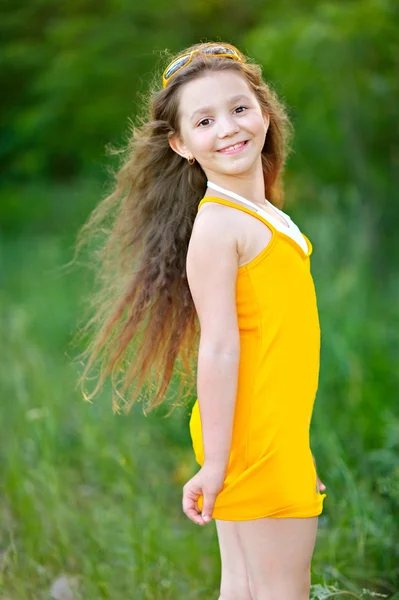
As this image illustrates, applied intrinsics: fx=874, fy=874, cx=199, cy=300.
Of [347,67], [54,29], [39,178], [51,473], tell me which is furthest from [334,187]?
[51,473]

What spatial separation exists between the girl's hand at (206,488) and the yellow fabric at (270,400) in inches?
1.9

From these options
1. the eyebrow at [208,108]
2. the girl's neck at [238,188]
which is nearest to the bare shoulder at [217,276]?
the girl's neck at [238,188]

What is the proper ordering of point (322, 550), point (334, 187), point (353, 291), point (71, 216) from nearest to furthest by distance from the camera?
point (322, 550) → point (353, 291) → point (334, 187) → point (71, 216)

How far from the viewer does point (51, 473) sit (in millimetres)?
3152

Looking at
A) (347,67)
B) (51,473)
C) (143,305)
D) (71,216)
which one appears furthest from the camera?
(71,216)

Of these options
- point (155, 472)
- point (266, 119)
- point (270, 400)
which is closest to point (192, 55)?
point (266, 119)

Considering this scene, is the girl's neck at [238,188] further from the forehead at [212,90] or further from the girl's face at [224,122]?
the forehead at [212,90]

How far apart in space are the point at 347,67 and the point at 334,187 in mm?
1052

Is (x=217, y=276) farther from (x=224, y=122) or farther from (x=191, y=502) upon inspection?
(x=191, y=502)

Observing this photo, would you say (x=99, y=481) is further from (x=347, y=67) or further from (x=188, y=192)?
(x=347, y=67)

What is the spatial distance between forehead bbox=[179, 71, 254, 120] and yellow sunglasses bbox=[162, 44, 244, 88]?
6 cm

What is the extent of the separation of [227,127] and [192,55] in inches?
8.7

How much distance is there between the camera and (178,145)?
2090mm

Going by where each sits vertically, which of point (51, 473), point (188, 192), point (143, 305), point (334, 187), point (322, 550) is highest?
point (334, 187)
